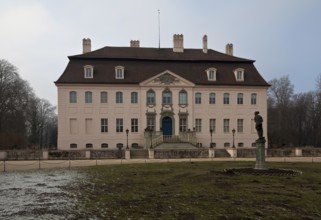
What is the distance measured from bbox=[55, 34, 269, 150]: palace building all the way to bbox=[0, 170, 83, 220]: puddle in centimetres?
2481

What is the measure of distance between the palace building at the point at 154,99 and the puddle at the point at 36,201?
81.4 feet

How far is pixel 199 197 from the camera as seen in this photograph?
11289mm

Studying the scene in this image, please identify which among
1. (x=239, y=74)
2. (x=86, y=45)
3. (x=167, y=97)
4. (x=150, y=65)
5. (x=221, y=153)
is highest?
(x=86, y=45)

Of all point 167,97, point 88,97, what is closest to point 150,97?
point 167,97

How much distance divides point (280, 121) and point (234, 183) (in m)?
53.5

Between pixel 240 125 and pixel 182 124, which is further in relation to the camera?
pixel 240 125

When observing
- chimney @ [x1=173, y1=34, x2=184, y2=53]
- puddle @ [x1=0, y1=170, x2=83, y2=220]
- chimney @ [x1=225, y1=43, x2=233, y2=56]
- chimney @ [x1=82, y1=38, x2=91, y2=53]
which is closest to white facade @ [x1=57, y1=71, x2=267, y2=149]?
chimney @ [x1=173, y1=34, x2=184, y2=53]

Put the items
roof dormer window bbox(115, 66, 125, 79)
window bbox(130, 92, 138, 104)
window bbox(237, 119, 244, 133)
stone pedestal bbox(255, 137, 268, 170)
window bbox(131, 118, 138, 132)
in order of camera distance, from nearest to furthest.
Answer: stone pedestal bbox(255, 137, 268, 170)
roof dormer window bbox(115, 66, 125, 79)
window bbox(131, 118, 138, 132)
window bbox(130, 92, 138, 104)
window bbox(237, 119, 244, 133)

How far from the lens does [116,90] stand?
135 ft

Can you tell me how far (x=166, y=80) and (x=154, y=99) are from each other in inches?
99.8

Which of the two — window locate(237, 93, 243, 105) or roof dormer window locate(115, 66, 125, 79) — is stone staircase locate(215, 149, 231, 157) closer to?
window locate(237, 93, 243, 105)

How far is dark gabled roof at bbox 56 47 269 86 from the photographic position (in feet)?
134

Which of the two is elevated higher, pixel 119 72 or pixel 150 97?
pixel 119 72

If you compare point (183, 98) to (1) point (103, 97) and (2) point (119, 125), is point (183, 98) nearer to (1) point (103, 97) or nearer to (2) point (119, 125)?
(2) point (119, 125)
